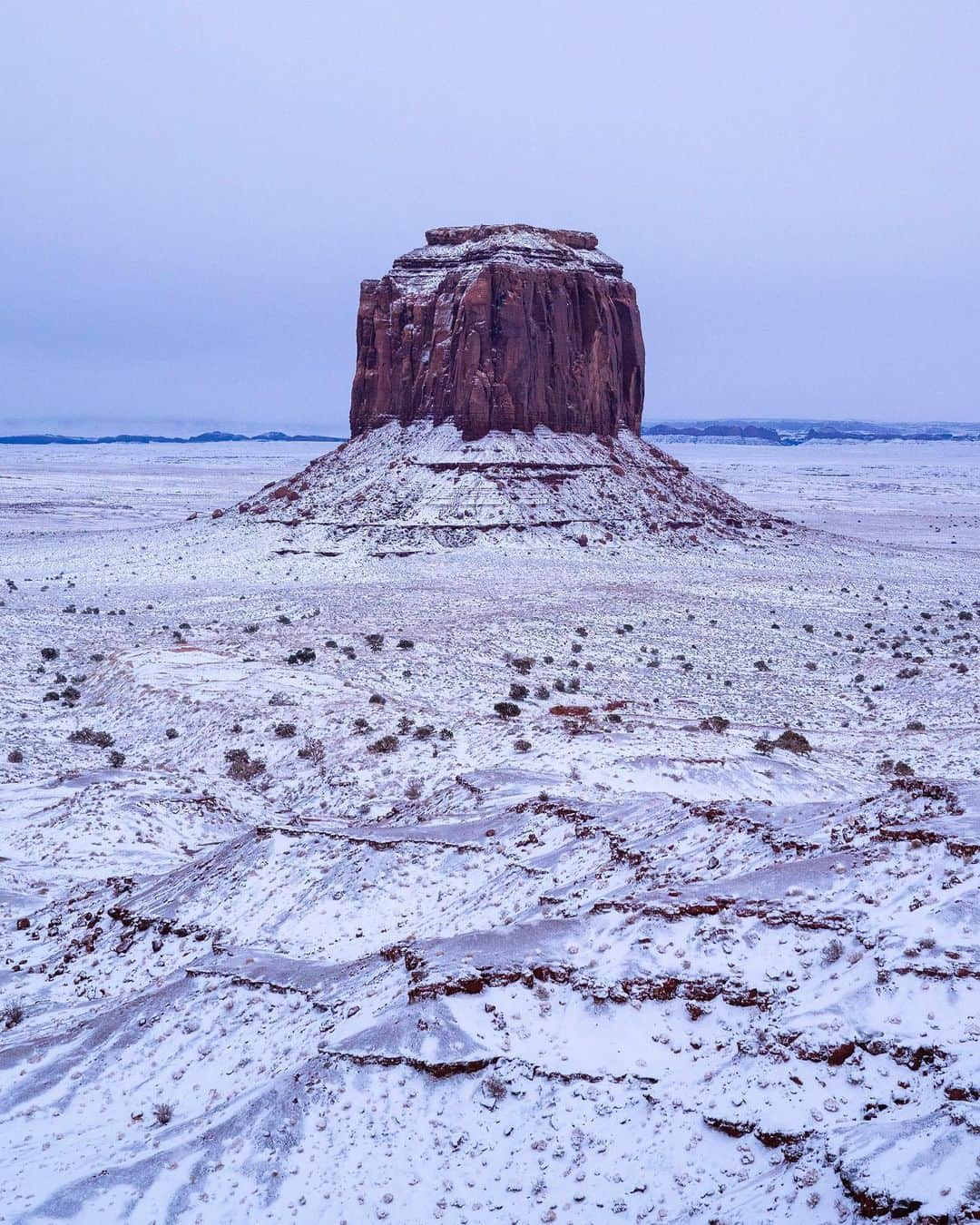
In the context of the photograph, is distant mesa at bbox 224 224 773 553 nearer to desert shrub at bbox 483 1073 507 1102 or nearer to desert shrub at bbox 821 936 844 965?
desert shrub at bbox 821 936 844 965

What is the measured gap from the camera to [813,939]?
10.4m

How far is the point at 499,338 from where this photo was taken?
205 ft

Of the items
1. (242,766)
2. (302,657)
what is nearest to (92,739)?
(242,766)

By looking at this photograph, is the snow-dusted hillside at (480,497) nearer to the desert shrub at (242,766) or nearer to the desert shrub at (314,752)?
the desert shrub at (314,752)

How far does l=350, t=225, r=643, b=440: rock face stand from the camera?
62656 millimetres

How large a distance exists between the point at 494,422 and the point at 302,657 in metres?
36.9

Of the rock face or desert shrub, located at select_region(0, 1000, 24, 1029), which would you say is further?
the rock face

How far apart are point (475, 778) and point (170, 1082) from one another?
29.7ft

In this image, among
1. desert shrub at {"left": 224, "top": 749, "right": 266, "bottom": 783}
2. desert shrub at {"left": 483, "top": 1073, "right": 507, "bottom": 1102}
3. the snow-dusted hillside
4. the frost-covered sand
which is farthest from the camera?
the snow-dusted hillside

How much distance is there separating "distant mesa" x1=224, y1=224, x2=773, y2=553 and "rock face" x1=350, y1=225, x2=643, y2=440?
12cm

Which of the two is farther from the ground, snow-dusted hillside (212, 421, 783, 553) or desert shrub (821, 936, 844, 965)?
snow-dusted hillside (212, 421, 783, 553)

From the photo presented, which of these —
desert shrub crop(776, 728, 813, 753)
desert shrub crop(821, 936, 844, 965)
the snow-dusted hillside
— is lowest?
desert shrub crop(776, 728, 813, 753)

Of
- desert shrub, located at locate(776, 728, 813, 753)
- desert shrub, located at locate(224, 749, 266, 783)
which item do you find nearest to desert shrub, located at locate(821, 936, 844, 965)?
desert shrub, located at locate(776, 728, 813, 753)

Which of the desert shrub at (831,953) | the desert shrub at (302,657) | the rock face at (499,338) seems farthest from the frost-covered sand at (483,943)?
the rock face at (499,338)
